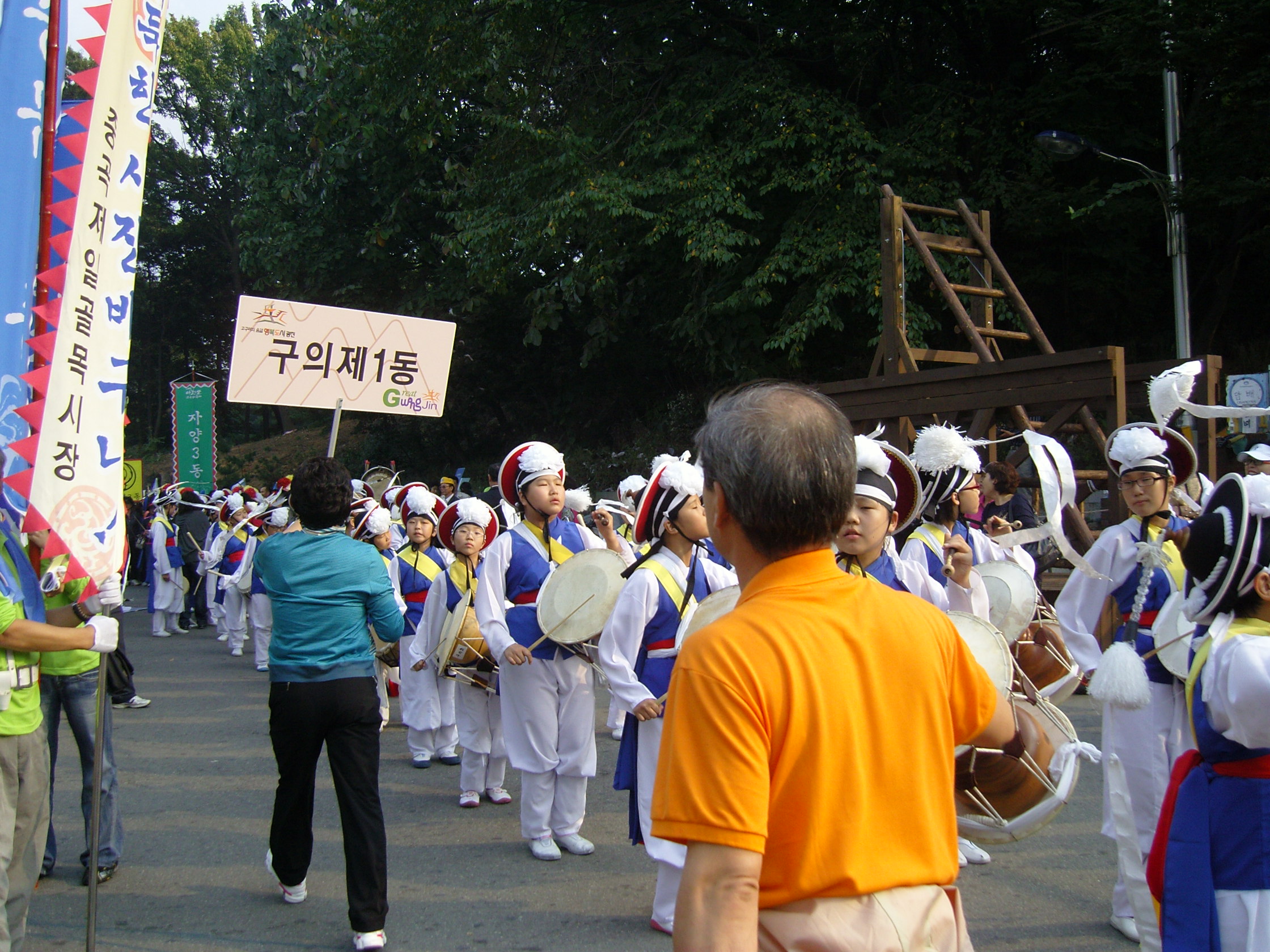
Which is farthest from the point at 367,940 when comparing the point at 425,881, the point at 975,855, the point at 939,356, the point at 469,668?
the point at 939,356

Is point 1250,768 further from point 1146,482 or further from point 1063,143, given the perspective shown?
point 1063,143

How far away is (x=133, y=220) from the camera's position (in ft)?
13.6

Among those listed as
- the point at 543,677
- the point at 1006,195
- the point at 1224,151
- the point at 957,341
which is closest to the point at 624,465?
the point at 957,341

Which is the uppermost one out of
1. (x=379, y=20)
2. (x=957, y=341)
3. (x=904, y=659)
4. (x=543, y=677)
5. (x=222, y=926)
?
(x=379, y=20)

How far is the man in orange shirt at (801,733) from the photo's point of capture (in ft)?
5.01

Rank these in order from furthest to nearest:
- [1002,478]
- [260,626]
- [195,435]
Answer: [195,435]
[260,626]
[1002,478]

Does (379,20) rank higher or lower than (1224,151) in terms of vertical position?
higher

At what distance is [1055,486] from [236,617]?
42.5ft

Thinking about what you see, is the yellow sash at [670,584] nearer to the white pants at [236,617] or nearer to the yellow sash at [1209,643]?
the yellow sash at [1209,643]

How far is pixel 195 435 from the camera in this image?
25406 mm

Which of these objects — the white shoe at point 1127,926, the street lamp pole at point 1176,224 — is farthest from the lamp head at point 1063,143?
the white shoe at point 1127,926

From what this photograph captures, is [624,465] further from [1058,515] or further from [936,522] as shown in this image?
[1058,515]

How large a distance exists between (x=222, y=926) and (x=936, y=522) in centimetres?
400

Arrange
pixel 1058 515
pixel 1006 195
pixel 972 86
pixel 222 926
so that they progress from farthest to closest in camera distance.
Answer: pixel 972 86, pixel 1006 195, pixel 222 926, pixel 1058 515
